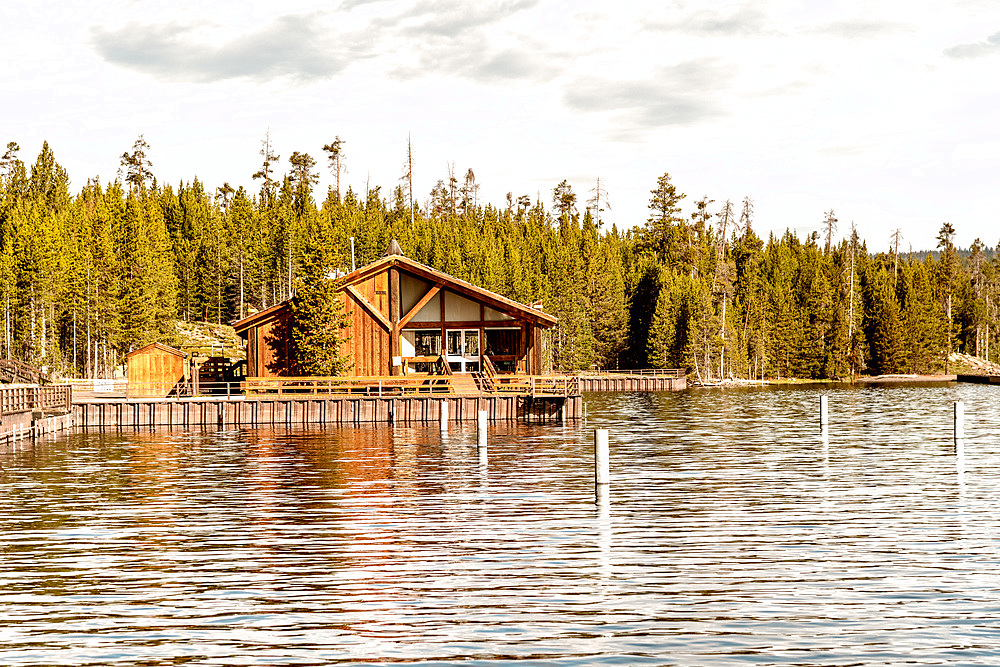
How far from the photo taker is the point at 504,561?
48.0ft

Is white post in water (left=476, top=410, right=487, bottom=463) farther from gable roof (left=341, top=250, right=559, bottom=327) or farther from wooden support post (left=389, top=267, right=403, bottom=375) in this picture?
wooden support post (left=389, top=267, right=403, bottom=375)

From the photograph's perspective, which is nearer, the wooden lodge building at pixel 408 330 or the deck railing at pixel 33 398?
the deck railing at pixel 33 398

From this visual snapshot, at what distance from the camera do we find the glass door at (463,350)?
187ft

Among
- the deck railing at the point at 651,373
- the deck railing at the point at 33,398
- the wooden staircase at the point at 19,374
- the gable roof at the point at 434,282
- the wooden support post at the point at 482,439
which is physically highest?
the gable roof at the point at 434,282

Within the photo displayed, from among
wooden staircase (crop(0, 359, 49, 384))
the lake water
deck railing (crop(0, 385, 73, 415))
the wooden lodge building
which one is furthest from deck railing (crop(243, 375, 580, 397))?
the lake water

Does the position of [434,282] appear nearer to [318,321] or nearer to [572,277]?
[318,321]

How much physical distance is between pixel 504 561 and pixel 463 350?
42688 mm

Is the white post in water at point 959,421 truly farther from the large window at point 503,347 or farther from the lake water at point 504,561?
the large window at point 503,347

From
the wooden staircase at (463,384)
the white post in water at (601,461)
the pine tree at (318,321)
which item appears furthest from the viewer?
the pine tree at (318,321)

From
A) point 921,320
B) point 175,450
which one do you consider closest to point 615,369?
point 921,320

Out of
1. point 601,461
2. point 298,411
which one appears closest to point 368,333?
point 298,411

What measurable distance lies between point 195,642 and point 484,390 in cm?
4337

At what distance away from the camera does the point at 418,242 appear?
12769cm

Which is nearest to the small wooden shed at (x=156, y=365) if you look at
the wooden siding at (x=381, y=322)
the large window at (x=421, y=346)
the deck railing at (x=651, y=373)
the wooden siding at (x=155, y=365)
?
the wooden siding at (x=155, y=365)
